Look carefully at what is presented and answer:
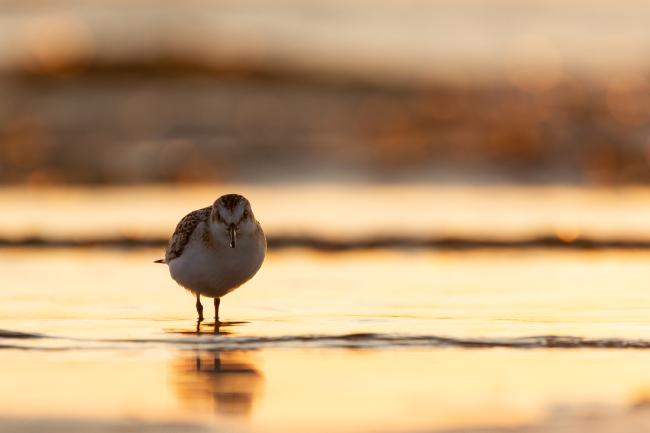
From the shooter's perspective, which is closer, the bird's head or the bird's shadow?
the bird's shadow

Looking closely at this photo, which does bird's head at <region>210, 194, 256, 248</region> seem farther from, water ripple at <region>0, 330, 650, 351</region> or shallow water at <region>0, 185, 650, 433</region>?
water ripple at <region>0, 330, 650, 351</region>

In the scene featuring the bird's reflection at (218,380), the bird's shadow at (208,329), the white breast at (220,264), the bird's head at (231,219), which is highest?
the bird's head at (231,219)

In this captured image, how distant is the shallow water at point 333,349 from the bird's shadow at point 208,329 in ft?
0.08

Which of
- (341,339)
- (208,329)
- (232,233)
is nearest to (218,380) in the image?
(341,339)

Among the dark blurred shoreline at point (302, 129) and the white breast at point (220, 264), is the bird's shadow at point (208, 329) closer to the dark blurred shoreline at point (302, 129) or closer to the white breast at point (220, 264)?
the white breast at point (220, 264)

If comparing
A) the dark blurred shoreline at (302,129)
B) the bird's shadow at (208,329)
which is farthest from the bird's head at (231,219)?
the dark blurred shoreline at (302,129)

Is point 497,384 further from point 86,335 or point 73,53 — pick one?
point 73,53

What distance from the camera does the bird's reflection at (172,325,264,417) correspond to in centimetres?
649

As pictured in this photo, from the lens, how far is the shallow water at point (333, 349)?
6.29 meters

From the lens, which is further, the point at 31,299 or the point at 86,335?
the point at 31,299

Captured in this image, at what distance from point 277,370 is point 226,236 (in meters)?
2.14

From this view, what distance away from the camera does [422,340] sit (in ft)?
27.0

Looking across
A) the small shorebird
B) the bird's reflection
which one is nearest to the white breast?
the small shorebird

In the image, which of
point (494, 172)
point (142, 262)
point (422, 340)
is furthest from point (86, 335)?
point (494, 172)
